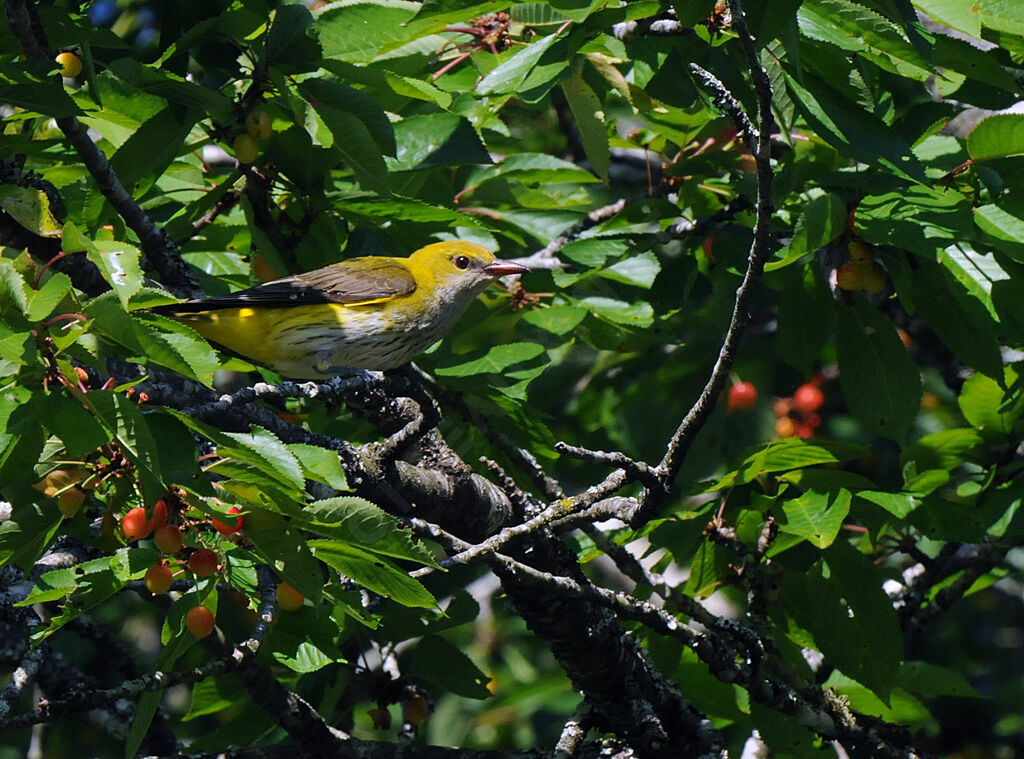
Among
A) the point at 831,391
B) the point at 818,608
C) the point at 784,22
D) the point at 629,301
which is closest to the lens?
the point at 784,22

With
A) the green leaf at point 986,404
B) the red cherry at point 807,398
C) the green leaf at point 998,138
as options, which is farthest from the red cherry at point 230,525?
the red cherry at point 807,398

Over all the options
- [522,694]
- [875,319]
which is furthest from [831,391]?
[875,319]

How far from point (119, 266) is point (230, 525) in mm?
582

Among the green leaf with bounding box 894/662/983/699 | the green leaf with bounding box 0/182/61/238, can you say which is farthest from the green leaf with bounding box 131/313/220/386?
the green leaf with bounding box 894/662/983/699

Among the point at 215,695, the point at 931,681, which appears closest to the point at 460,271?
the point at 215,695

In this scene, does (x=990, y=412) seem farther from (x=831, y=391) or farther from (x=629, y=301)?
(x=831, y=391)

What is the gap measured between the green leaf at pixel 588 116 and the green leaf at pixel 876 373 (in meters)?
1.01

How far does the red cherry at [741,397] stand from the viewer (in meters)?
5.48

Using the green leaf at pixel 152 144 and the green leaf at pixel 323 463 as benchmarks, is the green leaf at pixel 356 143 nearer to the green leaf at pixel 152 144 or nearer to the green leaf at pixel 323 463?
the green leaf at pixel 152 144

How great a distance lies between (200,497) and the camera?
8.05 feet

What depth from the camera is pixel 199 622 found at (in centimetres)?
261

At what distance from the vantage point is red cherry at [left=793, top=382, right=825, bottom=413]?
19.2 ft

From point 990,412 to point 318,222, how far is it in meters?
2.49

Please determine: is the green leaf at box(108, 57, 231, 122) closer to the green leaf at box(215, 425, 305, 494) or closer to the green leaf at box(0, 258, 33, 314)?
the green leaf at box(0, 258, 33, 314)
